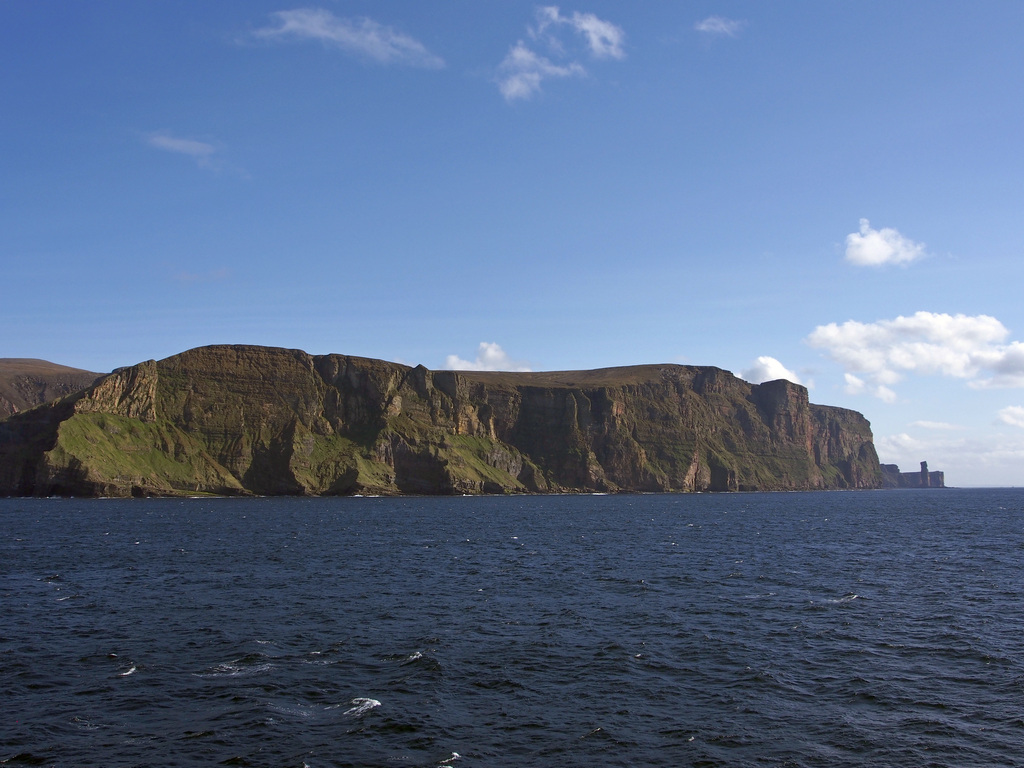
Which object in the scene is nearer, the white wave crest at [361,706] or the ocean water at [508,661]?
the ocean water at [508,661]

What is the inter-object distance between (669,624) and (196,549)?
61184 millimetres

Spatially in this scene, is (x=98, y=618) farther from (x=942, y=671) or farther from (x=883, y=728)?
(x=942, y=671)

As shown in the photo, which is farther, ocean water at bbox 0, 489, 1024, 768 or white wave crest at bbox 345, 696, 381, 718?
white wave crest at bbox 345, 696, 381, 718

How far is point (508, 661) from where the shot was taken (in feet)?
127

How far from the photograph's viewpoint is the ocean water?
27.9 m

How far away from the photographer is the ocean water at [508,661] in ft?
91.6

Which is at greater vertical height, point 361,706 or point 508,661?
point 508,661

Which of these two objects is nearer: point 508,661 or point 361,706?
point 361,706

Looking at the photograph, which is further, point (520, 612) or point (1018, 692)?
point (520, 612)

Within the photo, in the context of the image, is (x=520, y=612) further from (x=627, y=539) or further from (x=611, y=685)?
(x=627, y=539)

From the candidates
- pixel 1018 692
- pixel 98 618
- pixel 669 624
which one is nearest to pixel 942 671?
pixel 1018 692

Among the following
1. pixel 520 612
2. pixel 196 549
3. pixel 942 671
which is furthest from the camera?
pixel 196 549

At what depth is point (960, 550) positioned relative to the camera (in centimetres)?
9119

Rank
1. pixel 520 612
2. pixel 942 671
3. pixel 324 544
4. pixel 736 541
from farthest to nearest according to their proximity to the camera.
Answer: pixel 736 541
pixel 324 544
pixel 520 612
pixel 942 671
